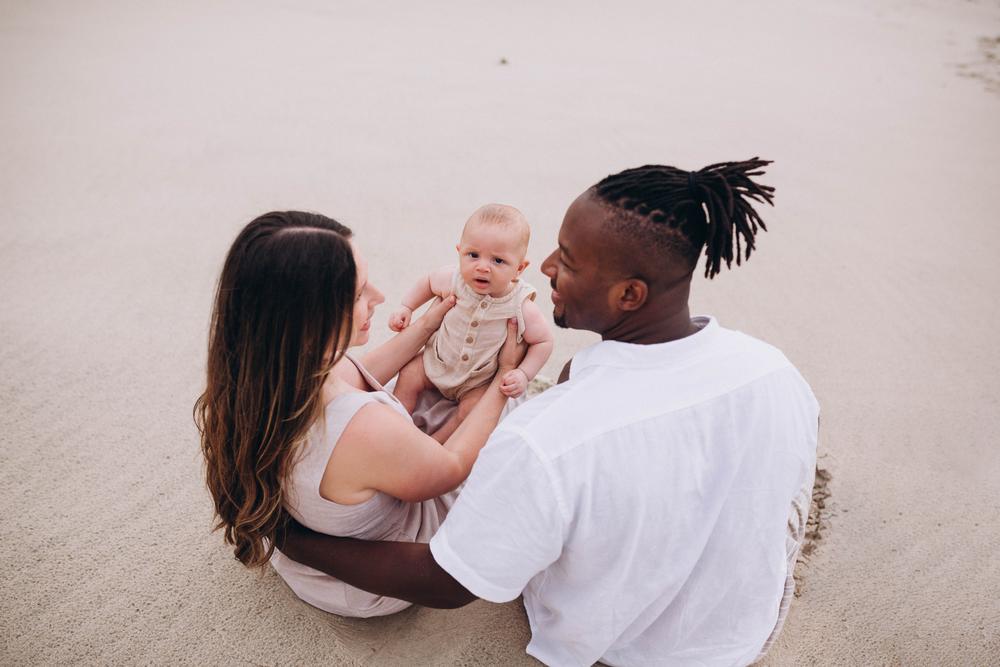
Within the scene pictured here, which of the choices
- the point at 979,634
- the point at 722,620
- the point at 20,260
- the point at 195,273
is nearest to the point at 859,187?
the point at 979,634

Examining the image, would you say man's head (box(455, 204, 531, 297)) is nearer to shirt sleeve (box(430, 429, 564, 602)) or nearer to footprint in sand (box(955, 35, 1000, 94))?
shirt sleeve (box(430, 429, 564, 602))

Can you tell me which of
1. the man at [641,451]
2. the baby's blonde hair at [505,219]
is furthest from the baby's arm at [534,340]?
the man at [641,451]

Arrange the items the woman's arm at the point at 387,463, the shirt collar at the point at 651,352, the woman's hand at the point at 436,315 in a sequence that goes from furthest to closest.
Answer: the woman's hand at the point at 436,315, the woman's arm at the point at 387,463, the shirt collar at the point at 651,352

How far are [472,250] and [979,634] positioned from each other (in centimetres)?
236

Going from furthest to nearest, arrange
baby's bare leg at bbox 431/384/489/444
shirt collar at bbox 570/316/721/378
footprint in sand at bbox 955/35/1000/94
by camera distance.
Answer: footprint in sand at bbox 955/35/1000/94, baby's bare leg at bbox 431/384/489/444, shirt collar at bbox 570/316/721/378

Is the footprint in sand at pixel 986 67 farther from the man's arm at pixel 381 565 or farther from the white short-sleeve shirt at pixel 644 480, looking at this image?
the man's arm at pixel 381 565

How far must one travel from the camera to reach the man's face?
1.47 meters

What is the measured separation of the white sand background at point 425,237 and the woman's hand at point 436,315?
43.3 inches

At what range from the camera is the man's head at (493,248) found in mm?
2287

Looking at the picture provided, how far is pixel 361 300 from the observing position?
5.72 feet

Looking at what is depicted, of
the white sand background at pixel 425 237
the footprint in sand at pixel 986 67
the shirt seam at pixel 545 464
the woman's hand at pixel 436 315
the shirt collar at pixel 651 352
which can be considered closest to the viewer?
the shirt seam at pixel 545 464

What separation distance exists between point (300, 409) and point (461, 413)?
964 millimetres

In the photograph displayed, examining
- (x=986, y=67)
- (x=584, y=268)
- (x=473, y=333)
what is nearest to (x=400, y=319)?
(x=473, y=333)

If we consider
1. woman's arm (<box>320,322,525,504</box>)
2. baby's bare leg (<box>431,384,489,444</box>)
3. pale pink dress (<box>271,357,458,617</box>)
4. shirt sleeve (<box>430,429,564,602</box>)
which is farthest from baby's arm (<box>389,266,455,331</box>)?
shirt sleeve (<box>430,429,564,602</box>)
